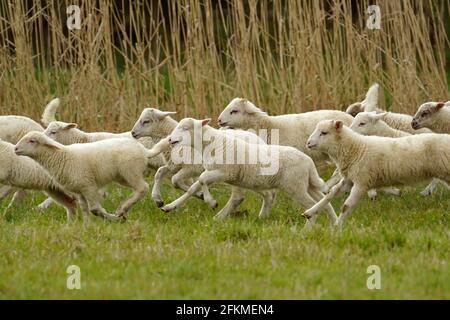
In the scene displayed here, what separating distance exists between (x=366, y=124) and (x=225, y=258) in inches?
147

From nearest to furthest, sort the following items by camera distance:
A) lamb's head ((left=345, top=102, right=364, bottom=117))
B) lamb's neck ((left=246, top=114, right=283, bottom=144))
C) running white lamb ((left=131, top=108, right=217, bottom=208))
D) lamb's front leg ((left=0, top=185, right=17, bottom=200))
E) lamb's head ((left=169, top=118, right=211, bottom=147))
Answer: lamb's head ((left=169, top=118, right=211, bottom=147)) < running white lamb ((left=131, top=108, right=217, bottom=208)) < lamb's front leg ((left=0, top=185, right=17, bottom=200)) < lamb's neck ((left=246, top=114, right=283, bottom=144)) < lamb's head ((left=345, top=102, right=364, bottom=117))

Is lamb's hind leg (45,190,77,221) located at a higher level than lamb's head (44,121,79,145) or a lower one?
lower

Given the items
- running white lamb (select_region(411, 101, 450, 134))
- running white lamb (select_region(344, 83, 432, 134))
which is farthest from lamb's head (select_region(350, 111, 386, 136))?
running white lamb (select_region(344, 83, 432, 134))

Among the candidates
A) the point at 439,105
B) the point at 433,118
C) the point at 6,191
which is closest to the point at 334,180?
the point at 433,118

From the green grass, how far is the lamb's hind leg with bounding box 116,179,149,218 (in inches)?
12.7

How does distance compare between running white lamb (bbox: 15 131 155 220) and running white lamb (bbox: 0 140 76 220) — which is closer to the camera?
running white lamb (bbox: 15 131 155 220)

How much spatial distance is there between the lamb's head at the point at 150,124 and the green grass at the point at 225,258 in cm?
149

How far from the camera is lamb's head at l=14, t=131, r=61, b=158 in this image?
8.67 metres

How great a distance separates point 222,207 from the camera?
9648 millimetres

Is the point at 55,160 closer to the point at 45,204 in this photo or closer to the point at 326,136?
the point at 45,204

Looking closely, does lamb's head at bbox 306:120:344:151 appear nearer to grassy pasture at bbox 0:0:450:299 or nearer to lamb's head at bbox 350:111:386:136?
grassy pasture at bbox 0:0:450:299

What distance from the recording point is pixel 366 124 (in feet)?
32.7

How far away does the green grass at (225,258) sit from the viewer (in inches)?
230
